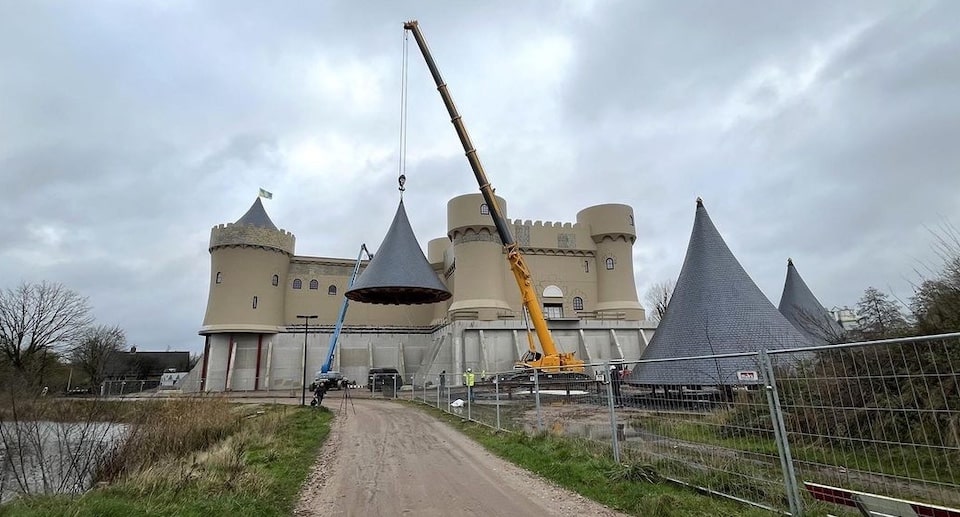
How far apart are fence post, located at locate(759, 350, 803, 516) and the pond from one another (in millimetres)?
9338

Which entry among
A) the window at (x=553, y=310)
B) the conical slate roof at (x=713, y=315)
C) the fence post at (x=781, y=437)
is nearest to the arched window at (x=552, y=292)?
the window at (x=553, y=310)

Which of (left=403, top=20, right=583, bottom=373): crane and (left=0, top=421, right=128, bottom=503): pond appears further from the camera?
(left=403, top=20, right=583, bottom=373): crane

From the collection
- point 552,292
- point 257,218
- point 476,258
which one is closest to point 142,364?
point 257,218

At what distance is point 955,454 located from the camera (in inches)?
157

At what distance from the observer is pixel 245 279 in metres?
38.3

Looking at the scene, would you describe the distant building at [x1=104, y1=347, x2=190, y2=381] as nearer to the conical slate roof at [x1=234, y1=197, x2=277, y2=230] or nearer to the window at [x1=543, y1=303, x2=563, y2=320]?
the conical slate roof at [x1=234, y1=197, x2=277, y2=230]

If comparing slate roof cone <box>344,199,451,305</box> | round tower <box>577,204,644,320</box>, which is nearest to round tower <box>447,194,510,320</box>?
slate roof cone <box>344,199,451,305</box>

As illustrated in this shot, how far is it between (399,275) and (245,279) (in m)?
19.3

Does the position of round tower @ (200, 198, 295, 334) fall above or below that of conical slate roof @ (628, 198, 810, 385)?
above

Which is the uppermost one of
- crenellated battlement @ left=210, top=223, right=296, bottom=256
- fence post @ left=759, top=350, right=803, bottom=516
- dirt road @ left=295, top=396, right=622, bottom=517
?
crenellated battlement @ left=210, top=223, right=296, bottom=256

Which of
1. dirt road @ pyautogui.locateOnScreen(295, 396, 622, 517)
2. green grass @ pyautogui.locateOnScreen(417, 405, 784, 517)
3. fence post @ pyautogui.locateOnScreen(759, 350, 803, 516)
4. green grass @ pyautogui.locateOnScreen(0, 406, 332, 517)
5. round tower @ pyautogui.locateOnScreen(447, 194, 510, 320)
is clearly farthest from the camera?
round tower @ pyautogui.locateOnScreen(447, 194, 510, 320)

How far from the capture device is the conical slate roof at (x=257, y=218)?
1598 inches

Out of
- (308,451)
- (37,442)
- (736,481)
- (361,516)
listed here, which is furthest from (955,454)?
(37,442)

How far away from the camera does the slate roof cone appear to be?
25.0 meters
